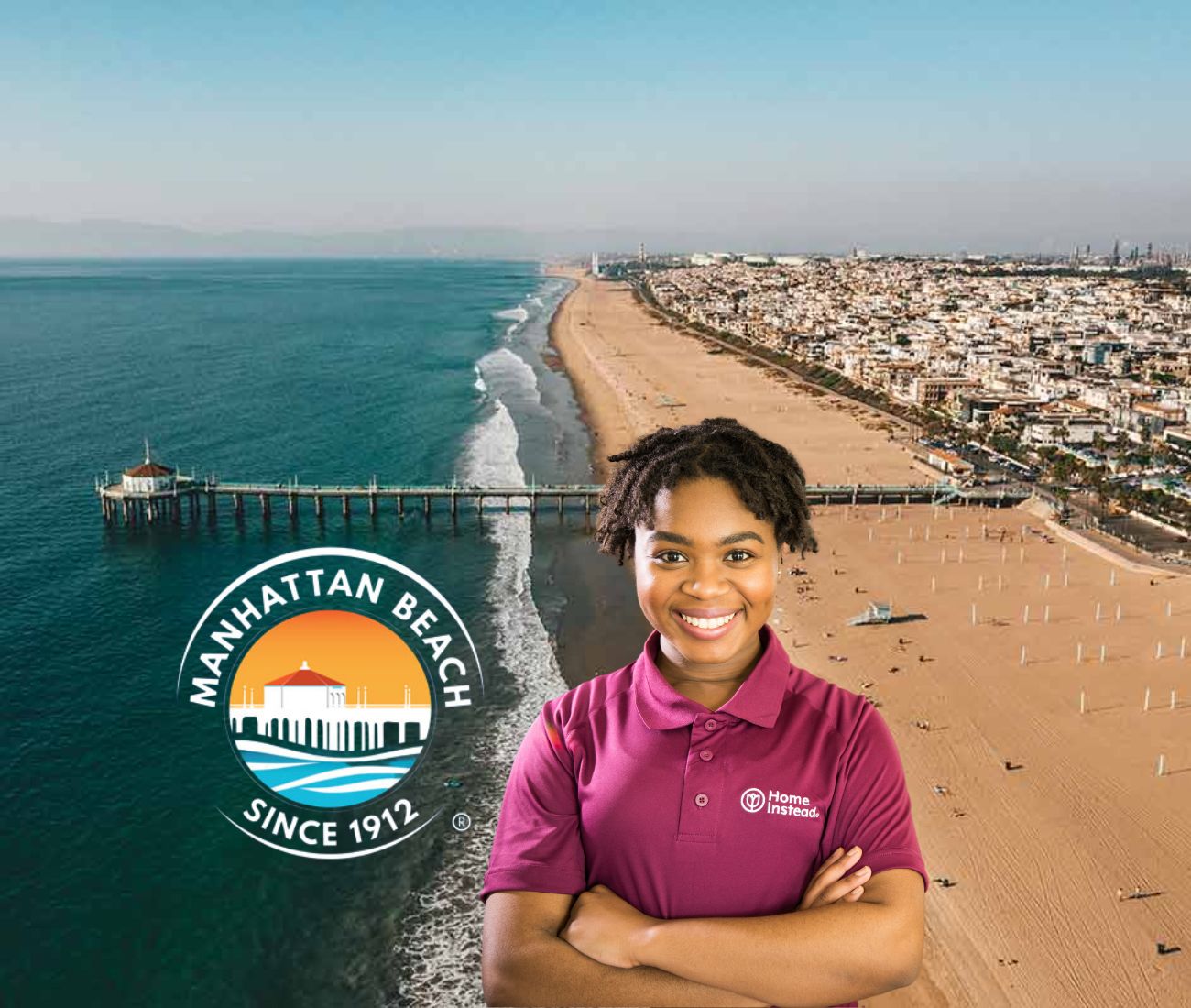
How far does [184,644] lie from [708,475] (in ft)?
91.8

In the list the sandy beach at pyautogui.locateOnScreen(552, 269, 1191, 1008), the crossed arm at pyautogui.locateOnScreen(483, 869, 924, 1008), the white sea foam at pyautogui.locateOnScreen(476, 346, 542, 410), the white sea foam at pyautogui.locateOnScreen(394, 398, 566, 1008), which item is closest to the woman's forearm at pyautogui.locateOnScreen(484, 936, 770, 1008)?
the crossed arm at pyautogui.locateOnScreen(483, 869, 924, 1008)

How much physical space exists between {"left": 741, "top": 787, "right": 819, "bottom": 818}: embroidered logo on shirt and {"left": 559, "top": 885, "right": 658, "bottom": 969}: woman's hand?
36 centimetres

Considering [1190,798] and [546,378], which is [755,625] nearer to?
[1190,798]

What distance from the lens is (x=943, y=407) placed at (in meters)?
62.9

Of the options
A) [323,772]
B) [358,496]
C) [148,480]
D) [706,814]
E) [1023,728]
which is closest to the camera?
[706,814]

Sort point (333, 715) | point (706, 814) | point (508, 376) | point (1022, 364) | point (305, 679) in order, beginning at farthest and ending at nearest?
point (508, 376), point (1022, 364), point (305, 679), point (333, 715), point (706, 814)

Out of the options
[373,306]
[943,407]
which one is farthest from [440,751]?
[373,306]

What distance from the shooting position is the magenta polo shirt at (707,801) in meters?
2.41

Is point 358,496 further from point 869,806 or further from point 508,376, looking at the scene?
point 869,806

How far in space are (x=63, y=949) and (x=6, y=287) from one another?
207 metres

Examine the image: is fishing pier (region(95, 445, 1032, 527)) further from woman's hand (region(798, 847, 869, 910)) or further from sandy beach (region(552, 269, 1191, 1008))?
woman's hand (region(798, 847, 869, 910))

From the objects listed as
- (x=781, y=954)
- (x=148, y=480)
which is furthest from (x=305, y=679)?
(x=148, y=480)

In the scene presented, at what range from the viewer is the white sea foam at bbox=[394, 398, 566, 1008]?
1523 cm

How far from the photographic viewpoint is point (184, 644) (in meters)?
27.7
